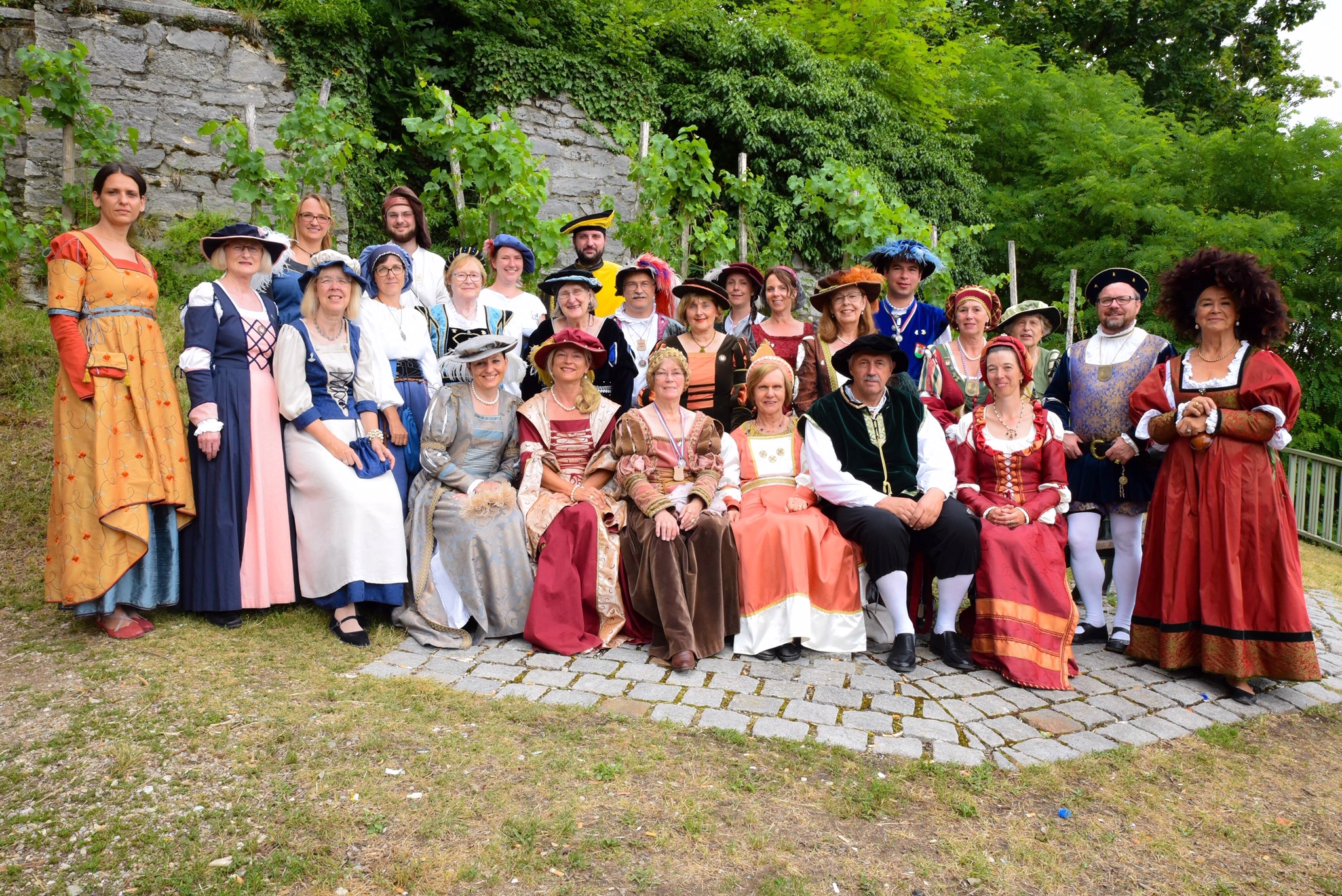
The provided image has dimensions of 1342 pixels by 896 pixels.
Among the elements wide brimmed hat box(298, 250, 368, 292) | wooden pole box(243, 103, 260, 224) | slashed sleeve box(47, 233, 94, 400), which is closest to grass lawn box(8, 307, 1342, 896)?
slashed sleeve box(47, 233, 94, 400)

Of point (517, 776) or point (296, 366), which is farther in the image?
point (296, 366)

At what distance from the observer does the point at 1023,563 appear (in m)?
3.91

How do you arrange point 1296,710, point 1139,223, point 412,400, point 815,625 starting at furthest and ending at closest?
1. point 1139,223
2. point 412,400
3. point 815,625
4. point 1296,710

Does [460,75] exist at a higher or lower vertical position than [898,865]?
higher

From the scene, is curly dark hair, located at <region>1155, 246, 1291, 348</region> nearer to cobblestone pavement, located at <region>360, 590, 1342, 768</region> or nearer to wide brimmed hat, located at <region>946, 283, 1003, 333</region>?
wide brimmed hat, located at <region>946, 283, 1003, 333</region>

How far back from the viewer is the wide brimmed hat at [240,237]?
3.96m

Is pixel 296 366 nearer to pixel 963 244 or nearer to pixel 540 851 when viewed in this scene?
pixel 540 851

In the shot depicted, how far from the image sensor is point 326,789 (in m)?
2.65

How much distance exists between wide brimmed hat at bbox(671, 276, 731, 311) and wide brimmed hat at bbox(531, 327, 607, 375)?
0.60 meters

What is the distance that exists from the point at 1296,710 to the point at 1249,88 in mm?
19229

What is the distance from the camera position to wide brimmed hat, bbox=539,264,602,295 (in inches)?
187

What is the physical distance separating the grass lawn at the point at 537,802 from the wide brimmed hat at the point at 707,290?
2.48 m

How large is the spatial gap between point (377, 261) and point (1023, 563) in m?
3.64

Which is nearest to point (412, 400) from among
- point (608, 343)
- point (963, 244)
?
point (608, 343)
